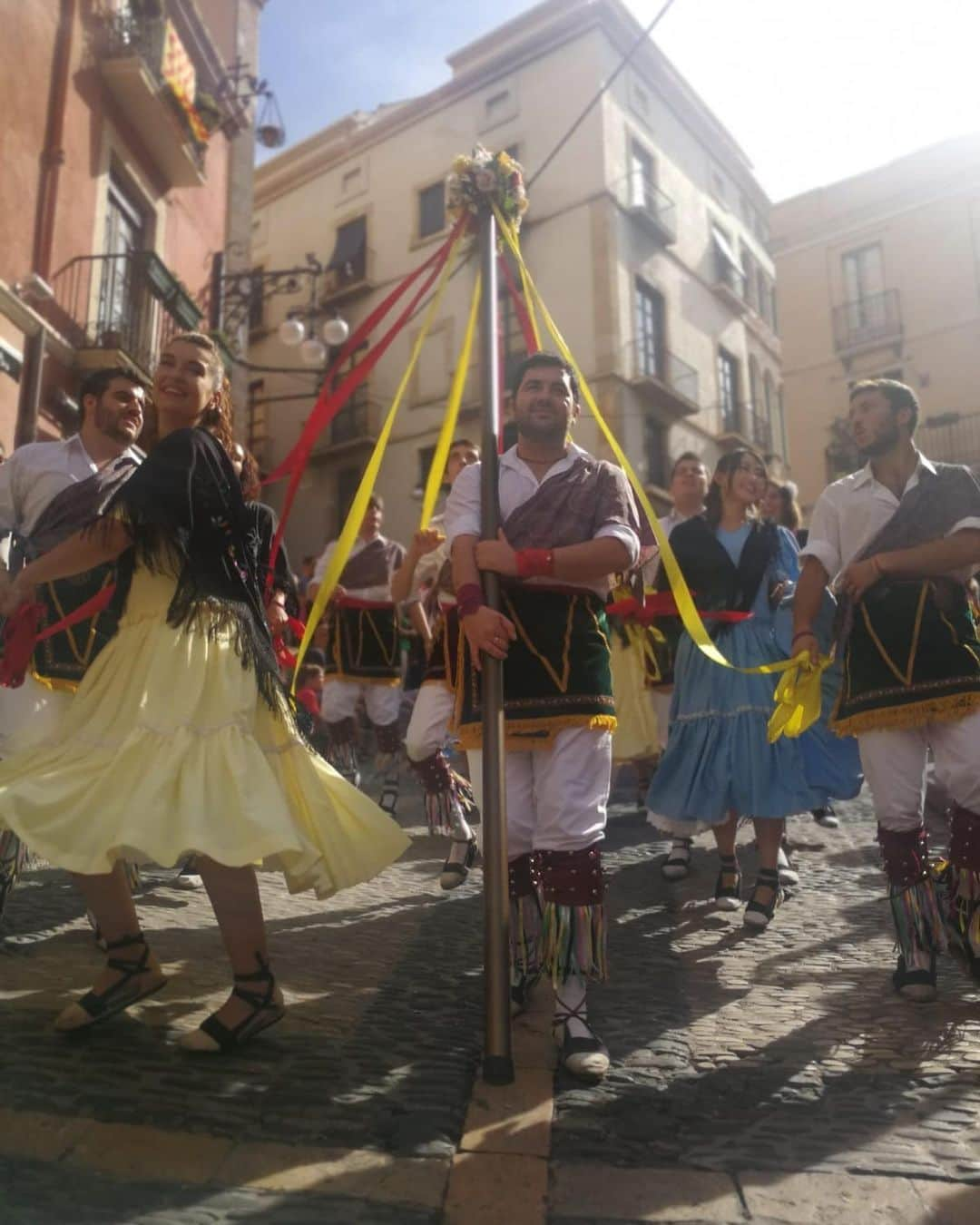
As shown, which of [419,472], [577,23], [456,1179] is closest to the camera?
[456,1179]

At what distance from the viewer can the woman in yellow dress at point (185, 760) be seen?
243cm

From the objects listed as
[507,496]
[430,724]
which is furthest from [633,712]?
[507,496]

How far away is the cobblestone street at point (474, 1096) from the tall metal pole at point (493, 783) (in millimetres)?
125

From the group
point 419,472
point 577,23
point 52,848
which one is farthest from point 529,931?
point 577,23

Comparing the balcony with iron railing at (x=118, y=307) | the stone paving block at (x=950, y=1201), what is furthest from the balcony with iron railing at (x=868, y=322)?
the stone paving block at (x=950, y=1201)

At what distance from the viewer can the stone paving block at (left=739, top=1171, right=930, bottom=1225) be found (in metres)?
1.89

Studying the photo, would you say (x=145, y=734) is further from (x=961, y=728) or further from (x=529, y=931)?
(x=961, y=728)

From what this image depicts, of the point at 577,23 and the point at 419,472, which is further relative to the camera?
the point at 419,472

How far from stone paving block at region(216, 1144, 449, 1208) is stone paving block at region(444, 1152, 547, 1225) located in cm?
3

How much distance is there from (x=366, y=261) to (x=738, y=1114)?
25.0 m

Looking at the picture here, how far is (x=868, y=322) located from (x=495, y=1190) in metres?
25.3

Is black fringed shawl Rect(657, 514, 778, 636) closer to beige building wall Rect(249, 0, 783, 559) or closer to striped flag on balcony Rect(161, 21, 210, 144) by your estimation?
striped flag on balcony Rect(161, 21, 210, 144)

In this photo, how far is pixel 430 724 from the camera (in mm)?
5270

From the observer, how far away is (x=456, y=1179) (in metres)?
2.01
